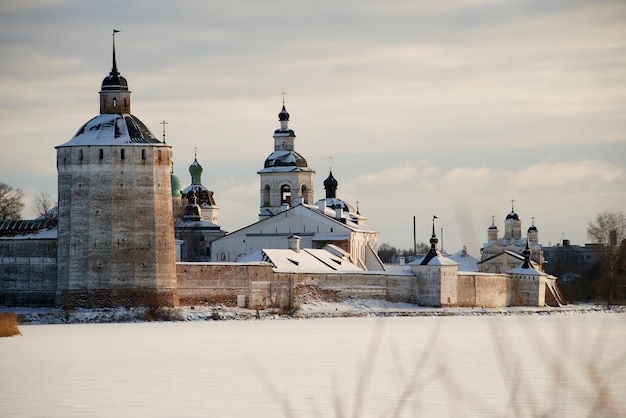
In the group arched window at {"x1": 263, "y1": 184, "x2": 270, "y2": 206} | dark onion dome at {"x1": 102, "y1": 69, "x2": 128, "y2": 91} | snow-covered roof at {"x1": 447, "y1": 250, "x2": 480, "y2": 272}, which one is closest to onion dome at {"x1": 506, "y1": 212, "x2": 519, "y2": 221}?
snow-covered roof at {"x1": 447, "y1": 250, "x2": 480, "y2": 272}

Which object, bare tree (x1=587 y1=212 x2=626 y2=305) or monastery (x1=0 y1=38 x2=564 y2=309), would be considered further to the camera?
bare tree (x1=587 y1=212 x2=626 y2=305)

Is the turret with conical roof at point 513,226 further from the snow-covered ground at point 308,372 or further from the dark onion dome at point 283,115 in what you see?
the snow-covered ground at point 308,372

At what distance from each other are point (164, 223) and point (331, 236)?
38.9 feet

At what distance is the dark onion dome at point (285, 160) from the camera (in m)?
46.8

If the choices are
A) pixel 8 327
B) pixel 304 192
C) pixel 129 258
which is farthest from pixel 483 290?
pixel 8 327

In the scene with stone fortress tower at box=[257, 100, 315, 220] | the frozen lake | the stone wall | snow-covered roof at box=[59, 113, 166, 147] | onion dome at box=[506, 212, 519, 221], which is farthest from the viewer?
onion dome at box=[506, 212, 519, 221]

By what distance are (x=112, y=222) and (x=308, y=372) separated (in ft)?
49.2

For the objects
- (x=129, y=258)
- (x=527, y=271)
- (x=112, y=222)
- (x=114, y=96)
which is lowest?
(x=527, y=271)

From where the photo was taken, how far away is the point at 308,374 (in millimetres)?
14094

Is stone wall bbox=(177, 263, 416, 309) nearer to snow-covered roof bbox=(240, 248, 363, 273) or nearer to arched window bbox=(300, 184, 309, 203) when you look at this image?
snow-covered roof bbox=(240, 248, 363, 273)

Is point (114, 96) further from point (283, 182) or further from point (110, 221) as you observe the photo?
point (283, 182)

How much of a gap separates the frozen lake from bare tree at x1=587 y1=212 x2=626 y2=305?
18.3m

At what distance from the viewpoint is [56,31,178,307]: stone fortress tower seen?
2859 cm

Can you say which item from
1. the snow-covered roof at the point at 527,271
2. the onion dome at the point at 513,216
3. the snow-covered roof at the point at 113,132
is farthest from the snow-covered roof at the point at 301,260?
the onion dome at the point at 513,216
